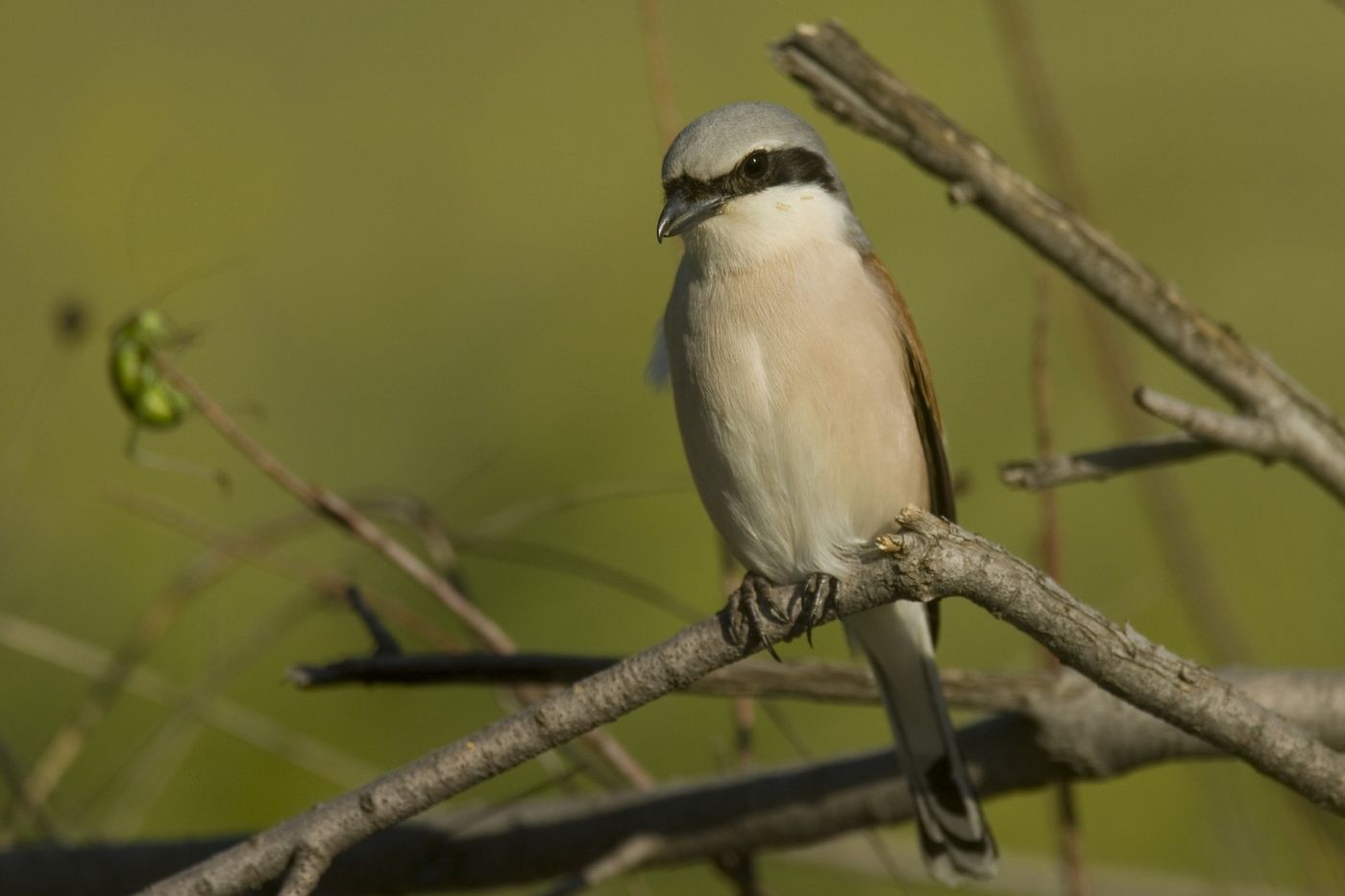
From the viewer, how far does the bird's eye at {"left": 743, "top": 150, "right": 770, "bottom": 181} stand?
2.82 m

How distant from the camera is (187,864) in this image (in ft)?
9.41

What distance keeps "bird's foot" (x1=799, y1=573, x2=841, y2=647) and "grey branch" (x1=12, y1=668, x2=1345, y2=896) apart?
0.43 metres

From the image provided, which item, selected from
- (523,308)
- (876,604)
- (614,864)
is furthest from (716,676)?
(523,308)

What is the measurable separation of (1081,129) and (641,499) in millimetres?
2589

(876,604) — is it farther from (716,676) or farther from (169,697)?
(169,697)

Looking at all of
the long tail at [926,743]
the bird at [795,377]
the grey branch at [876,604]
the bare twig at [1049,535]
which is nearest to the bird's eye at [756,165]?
the bird at [795,377]

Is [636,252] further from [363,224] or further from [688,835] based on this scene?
[688,835]

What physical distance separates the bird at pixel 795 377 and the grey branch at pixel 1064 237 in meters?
0.12

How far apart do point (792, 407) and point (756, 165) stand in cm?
45

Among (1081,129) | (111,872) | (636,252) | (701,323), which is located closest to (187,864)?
(111,872)

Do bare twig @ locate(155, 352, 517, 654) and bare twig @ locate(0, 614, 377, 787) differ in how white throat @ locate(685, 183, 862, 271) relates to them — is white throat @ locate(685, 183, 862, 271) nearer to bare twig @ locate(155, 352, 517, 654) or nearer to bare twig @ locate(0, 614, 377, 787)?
bare twig @ locate(155, 352, 517, 654)

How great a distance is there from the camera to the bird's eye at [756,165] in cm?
282

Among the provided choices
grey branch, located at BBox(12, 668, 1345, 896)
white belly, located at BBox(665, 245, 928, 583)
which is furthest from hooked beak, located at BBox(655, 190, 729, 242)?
grey branch, located at BBox(12, 668, 1345, 896)

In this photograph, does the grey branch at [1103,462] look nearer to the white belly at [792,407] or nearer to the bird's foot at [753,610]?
the white belly at [792,407]
